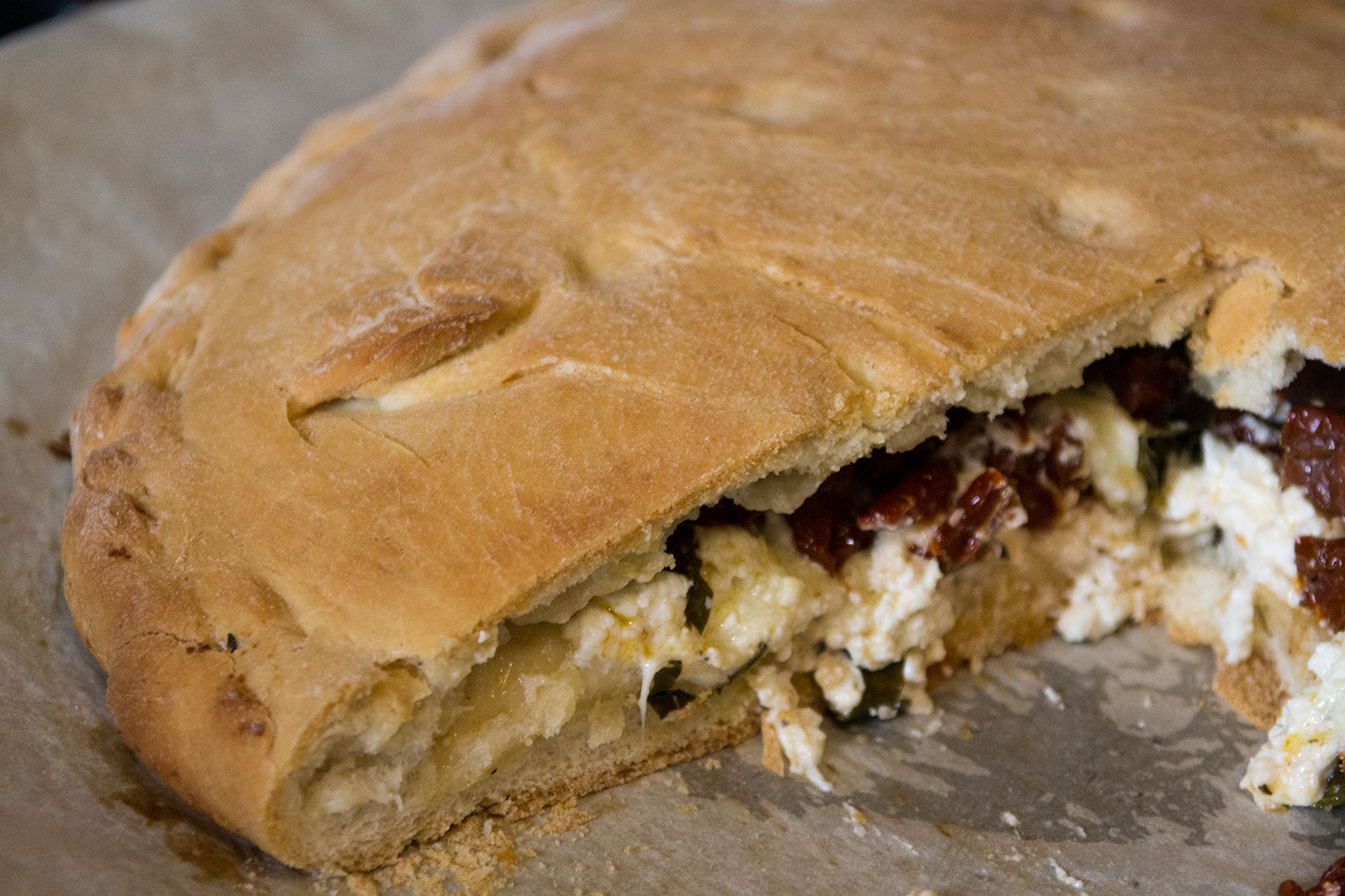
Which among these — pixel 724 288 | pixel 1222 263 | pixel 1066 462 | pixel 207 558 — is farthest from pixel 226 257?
pixel 1222 263

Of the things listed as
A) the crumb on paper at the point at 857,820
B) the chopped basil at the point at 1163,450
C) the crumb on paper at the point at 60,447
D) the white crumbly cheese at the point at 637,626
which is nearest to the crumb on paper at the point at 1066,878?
the crumb on paper at the point at 857,820

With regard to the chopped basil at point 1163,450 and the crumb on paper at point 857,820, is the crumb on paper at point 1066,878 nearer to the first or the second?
the crumb on paper at point 857,820

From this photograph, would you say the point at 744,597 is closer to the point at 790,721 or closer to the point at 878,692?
the point at 790,721

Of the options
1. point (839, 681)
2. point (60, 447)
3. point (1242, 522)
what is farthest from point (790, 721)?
point (60, 447)

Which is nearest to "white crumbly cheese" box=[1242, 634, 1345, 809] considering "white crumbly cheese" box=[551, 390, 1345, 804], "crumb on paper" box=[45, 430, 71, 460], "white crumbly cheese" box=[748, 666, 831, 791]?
"white crumbly cheese" box=[551, 390, 1345, 804]

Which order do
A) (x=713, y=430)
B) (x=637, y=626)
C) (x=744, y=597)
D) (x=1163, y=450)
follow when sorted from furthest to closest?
(x=1163, y=450) → (x=744, y=597) → (x=637, y=626) → (x=713, y=430)

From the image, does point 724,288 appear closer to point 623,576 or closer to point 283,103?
point 623,576
